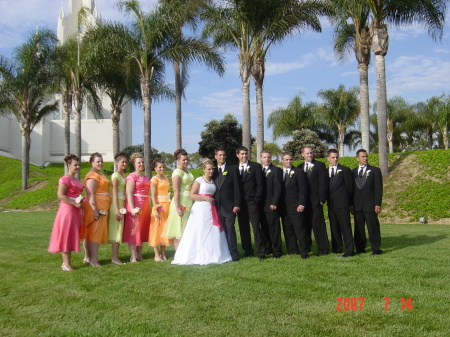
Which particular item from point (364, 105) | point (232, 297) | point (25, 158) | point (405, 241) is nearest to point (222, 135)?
point (25, 158)

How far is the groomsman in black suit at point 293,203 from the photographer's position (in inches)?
311

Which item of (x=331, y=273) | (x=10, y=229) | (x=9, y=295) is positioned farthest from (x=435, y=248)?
(x=10, y=229)

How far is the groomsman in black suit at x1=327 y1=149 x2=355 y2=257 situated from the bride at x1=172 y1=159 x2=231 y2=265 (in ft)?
6.88

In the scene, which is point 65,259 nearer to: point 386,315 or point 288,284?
point 288,284

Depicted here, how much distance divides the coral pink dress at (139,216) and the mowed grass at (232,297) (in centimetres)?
49

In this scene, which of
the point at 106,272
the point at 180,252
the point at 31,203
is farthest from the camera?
the point at 31,203

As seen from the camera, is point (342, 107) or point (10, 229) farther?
point (342, 107)

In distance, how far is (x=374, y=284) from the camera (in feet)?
18.1

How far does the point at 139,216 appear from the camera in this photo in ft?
26.5

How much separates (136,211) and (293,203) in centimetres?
277

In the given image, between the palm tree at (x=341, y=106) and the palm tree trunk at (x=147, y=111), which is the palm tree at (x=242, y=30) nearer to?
the palm tree trunk at (x=147, y=111)

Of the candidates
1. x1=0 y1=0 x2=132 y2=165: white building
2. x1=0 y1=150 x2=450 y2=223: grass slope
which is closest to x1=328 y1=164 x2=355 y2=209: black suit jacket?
x1=0 y1=150 x2=450 y2=223: grass slope

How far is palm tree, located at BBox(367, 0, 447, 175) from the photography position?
18281mm

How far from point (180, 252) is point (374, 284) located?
324 centimetres
